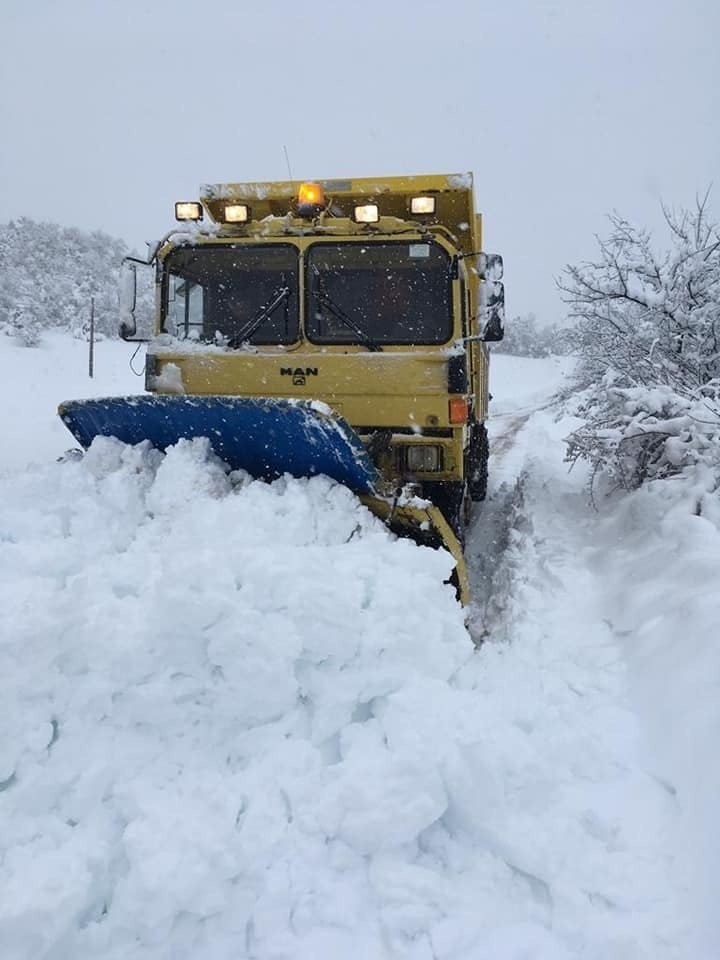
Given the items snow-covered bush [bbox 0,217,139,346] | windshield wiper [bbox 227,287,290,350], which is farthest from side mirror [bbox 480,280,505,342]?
snow-covered bush [bbox 0,217,139,346]

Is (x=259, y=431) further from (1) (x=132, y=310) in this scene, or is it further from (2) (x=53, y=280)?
(2) (x=53, y=280)

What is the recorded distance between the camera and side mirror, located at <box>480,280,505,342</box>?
4.79m

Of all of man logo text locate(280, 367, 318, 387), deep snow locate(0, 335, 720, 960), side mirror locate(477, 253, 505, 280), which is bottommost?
deep snow locate(0, 335, 720, 960)

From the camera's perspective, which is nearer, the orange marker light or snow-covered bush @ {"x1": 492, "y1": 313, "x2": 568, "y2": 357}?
the orange marker light

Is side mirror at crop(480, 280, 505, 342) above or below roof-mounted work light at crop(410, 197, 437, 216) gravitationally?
below

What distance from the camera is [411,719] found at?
2393 mm

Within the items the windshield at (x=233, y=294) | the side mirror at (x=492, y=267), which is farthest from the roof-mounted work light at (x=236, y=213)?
the side mirror at (x=492, y=267)

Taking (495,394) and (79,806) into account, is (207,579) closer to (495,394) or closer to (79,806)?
(79,806)

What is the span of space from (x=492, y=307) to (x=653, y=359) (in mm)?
2530

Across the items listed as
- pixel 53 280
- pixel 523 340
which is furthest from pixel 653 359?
pixel 523 340

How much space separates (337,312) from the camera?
4.79m

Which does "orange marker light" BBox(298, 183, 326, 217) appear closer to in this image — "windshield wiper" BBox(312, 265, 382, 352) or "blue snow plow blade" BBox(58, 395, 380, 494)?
"windshield wiper" BBox(312, 265, 382, 352)

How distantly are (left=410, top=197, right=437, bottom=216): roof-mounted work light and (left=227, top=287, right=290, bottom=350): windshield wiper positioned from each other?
43.5 inches

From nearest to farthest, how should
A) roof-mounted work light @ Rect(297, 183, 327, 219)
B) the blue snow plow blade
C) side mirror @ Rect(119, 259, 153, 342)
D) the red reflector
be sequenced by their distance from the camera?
the blue snow plow blade → the red reflector → roof-mounted work light @ Rect(297, 183, 327, 219) → side mirror @ Rect(119, 259, 153, 342)
